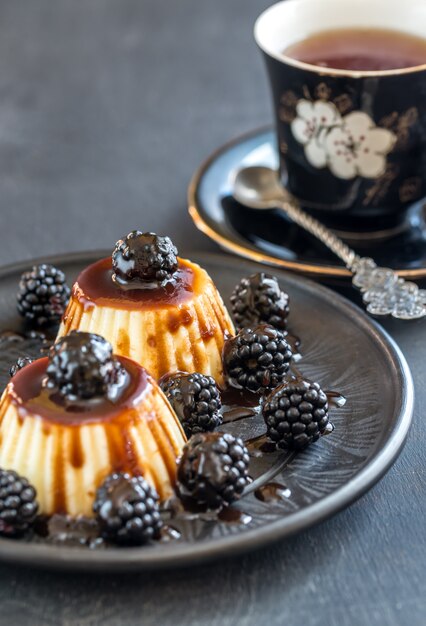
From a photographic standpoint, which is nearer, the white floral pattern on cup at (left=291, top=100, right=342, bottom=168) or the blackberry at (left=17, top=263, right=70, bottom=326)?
the blackberry at (left=17, top=263, right=70, bottom=326)

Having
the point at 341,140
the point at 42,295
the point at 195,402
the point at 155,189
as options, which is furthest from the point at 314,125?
the point at 195,402

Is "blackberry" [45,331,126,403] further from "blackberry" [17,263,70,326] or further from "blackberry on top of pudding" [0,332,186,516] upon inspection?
"blackberry" [17,263,70,326]

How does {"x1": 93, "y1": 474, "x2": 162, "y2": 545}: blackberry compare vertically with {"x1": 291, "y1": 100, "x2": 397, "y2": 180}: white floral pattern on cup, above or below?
below

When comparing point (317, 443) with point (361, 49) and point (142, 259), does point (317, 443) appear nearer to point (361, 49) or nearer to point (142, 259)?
point (142, 259)

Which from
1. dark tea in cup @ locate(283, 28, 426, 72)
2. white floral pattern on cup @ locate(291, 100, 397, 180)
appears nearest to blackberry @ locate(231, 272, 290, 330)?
white floral pattern on cup @ locate(291, 100, 397, 180)

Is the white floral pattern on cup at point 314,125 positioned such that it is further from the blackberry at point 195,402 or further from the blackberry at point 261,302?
the blackberry at point 195,402

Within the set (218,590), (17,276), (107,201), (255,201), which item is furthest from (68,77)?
(218,590)
